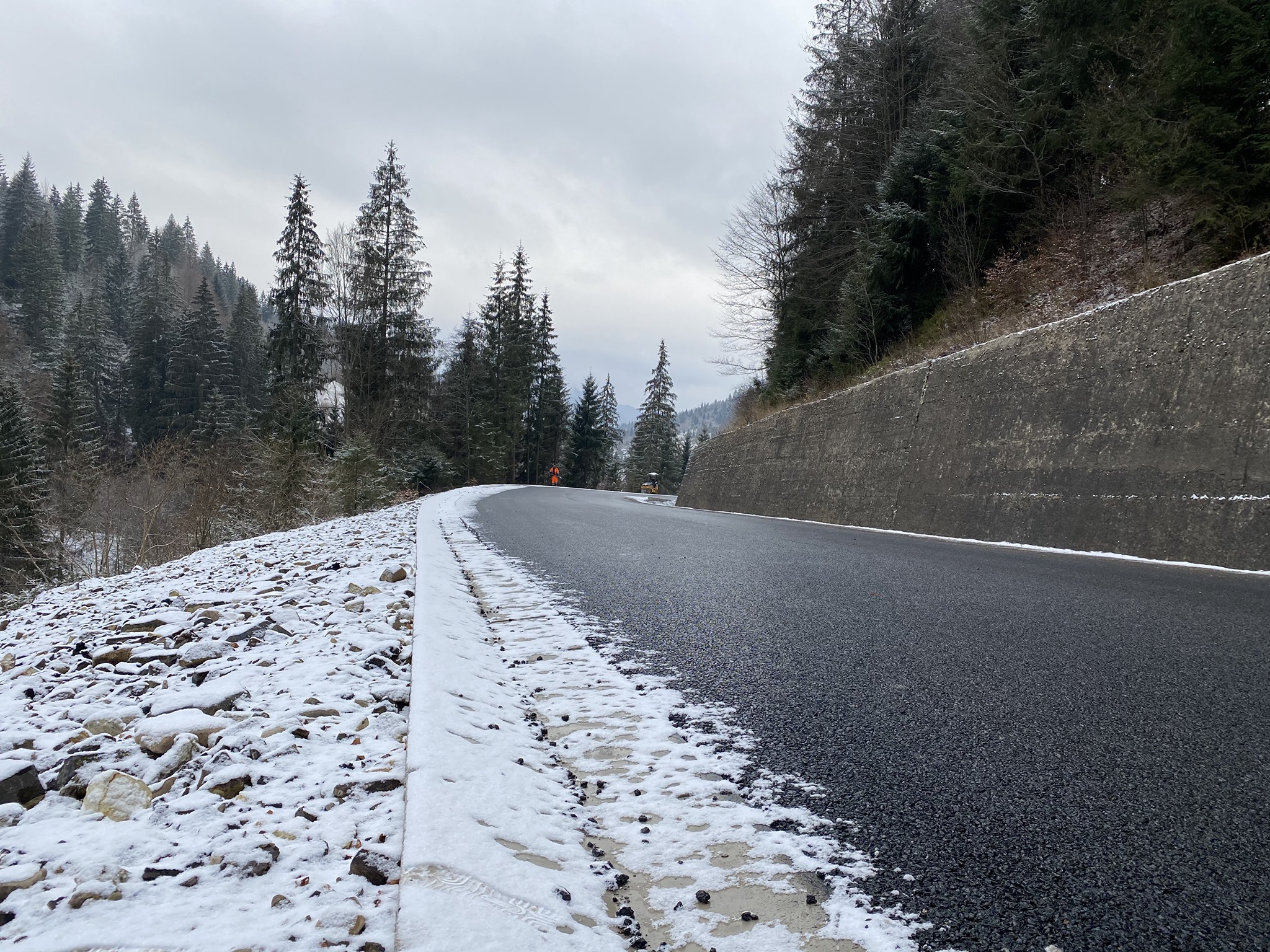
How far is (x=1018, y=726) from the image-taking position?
1973mm

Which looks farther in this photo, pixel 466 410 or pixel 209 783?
pixel 466 410

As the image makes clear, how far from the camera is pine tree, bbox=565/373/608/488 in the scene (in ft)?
178

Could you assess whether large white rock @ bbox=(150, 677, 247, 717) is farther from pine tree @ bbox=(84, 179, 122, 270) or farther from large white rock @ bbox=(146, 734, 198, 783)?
pine tree @ bbox=(84, 179, 122, 270)

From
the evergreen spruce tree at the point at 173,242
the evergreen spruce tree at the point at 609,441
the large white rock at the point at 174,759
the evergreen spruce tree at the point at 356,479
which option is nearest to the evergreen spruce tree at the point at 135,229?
the evergreen spruce tree at the point at 173,242

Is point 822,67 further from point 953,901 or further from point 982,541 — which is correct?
point 953,901

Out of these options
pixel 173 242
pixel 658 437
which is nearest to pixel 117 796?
pixel 658 437

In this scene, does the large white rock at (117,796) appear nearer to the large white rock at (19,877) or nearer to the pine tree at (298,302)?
the large white rock at (19,877)

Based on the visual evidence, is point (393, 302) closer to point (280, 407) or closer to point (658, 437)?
point (280, 407)

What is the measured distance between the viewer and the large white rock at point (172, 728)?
5.78 ft

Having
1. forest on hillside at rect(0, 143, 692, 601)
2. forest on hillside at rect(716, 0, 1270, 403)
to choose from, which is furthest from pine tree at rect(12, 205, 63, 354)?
forest on hillside at rect(716, 0, 1270, 403)

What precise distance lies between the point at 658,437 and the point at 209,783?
63944 mm

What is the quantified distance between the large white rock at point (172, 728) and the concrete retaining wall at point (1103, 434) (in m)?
6.95

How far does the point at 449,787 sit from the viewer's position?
1.54 m

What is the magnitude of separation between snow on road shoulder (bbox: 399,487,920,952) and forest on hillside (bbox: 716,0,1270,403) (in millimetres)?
8474
